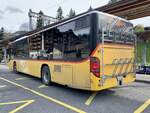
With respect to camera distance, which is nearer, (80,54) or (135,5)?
(80,54)

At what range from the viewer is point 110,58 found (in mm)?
7242

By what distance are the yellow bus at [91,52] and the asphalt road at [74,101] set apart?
482mm

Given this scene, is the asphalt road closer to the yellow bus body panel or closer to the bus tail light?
the yellow bus body panel

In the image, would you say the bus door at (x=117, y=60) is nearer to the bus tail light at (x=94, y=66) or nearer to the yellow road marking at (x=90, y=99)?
the bus tail light at (x=94, y=66)

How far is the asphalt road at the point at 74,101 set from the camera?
6.04 meters

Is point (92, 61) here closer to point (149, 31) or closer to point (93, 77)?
point (93, 77)

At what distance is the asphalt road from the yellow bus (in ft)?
1.58

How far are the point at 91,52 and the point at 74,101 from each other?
1.75 m

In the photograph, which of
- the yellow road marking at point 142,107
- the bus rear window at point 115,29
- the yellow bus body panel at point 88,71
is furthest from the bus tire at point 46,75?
the yellow road marking at point 142,107

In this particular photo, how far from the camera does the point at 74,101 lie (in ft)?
22.9

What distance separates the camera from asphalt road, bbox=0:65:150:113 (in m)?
6.04

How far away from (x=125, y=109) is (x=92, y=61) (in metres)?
1.82

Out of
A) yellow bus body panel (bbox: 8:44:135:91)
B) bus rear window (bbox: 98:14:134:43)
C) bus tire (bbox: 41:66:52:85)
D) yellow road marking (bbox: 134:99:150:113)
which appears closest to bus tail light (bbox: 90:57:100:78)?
yellow bus body panel (bbox: 8:44:135:91)

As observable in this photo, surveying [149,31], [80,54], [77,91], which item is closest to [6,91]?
[77,91]
